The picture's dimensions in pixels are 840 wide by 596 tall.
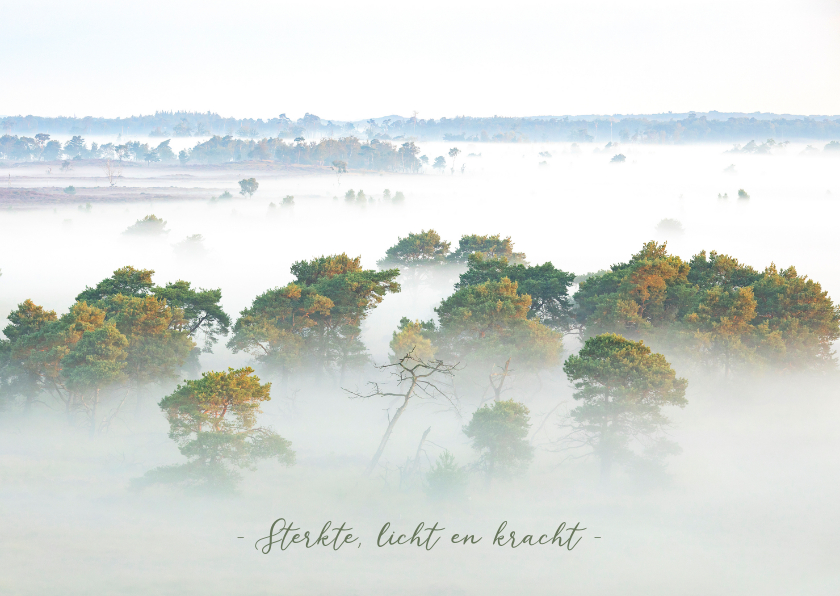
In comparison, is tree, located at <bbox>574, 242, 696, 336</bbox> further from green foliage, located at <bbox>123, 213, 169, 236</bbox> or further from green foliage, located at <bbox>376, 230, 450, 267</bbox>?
green foliage, located at <bbox>123, 213, 169, 236</bbox>

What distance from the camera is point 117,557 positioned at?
29.9 m

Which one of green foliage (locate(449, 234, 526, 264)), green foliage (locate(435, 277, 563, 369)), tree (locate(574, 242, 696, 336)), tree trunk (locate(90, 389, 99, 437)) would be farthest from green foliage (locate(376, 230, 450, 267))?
tree trunk (locate(90, 389, 99, 437))

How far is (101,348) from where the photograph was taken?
3719 cm

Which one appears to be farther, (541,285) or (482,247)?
(482,247)

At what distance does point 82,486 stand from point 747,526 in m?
33.2

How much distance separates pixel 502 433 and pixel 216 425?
13.9 metres

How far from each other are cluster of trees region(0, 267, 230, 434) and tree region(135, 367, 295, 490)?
23.1ft

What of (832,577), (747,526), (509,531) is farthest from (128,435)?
(832,577)

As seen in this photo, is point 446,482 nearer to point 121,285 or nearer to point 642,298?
point 642,298

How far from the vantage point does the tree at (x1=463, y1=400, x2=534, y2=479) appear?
35.2 metres

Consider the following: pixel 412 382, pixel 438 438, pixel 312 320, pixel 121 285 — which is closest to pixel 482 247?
pixel 312 320

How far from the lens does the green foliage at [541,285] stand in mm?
46219

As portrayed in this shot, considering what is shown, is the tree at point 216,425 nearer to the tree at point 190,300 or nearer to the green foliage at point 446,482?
the green foliage at point 446,482

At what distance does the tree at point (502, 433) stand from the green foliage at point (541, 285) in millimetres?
10782
